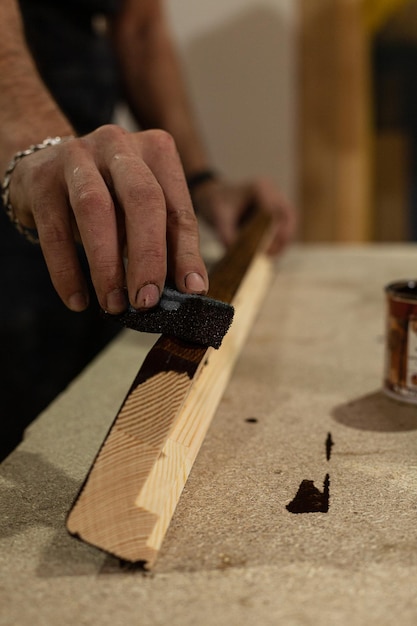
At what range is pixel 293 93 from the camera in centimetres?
267

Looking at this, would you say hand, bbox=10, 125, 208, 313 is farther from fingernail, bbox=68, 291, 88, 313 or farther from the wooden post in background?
the wooden post in background

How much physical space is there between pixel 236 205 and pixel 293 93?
1226 millimetres

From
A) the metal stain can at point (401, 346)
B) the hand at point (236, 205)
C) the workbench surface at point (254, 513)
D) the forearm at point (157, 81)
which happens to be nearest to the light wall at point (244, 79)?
the forearm at point (157, 81)

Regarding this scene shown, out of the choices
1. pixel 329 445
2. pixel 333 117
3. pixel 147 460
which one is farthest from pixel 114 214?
pixel 333 117

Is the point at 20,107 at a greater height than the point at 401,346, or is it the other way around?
the point at 20,107

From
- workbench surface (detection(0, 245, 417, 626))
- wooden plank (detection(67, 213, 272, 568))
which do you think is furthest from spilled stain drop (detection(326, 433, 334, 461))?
wooden plank (detection(67, 213, 272, 568))

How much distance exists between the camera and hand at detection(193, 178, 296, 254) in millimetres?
1678

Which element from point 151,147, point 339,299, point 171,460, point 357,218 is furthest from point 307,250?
point 171,460

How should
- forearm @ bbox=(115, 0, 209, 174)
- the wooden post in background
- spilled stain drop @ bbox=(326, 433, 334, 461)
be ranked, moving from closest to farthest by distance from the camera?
1. spilled stain drop @ bbox=(326, 433, 334, 461)
2. forearm @ bbox=(115, 0, 209, 174)
3. the wooden post in background

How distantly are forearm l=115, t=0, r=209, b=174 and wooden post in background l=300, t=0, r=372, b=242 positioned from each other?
99cm

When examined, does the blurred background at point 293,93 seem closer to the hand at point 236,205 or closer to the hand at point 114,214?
the hand at point 236,205

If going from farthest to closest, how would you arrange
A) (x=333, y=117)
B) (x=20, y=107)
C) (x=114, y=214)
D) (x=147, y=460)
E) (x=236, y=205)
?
(x=333, y=117)
(x=236, y=205)
(x=20, y=107)
(x=114, y=214)
(x=147, y=460)

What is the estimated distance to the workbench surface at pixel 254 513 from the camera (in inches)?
17.4

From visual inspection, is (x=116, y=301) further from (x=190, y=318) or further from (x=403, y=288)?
(x=403, y=288)
